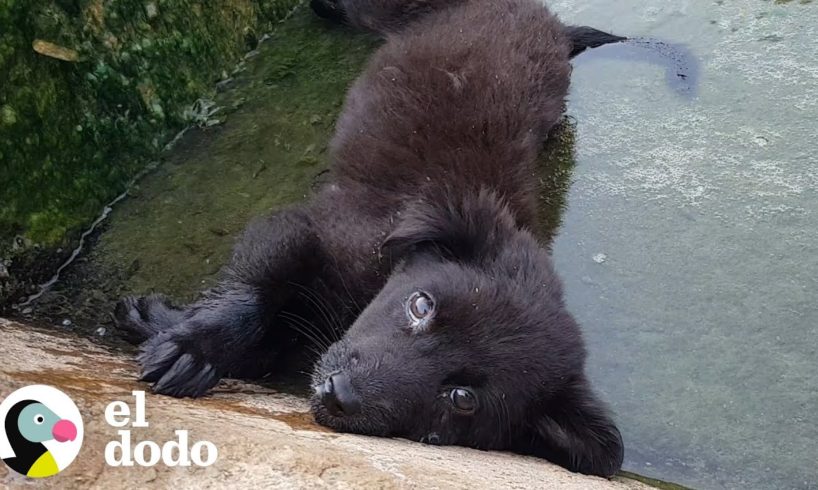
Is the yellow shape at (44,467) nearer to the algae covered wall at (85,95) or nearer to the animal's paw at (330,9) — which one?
the algae covered wall at (85,95)

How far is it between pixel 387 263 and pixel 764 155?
1934 mm

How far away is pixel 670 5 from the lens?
4738 mm

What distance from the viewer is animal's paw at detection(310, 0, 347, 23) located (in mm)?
4434

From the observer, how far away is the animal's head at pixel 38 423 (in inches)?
72.4

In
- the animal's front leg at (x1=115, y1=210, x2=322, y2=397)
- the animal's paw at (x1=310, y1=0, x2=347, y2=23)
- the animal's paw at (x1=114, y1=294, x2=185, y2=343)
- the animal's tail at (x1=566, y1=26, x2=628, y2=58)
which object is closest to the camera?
the animal's front leg at (x1=115, y1=210, x2=322, y2=397)

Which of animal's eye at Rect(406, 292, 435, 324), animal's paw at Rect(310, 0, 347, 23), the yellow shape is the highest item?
animal's paw at Rect(310, 0, 347, 23)

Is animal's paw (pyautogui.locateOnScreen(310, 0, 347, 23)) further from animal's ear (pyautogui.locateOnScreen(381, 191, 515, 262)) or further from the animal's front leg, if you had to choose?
animal's ear (pyautogui.locateOnScreen(381, 191, 515, 262))

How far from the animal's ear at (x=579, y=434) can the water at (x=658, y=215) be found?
1.07 ft

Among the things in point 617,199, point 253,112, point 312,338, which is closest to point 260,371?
point 312,338

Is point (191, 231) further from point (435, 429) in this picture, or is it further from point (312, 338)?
point (435, 429)

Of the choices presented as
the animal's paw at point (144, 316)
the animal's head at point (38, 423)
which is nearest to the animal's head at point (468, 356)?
the animal's paw at point (144, 316)

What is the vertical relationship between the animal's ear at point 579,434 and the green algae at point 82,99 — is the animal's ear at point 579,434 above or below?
below

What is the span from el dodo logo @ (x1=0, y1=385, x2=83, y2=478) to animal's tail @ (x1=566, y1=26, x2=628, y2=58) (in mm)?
3014

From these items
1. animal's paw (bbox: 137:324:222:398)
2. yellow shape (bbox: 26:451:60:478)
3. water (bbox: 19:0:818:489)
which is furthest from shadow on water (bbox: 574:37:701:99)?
yellow shape (bbox: 26:451:60:478)
